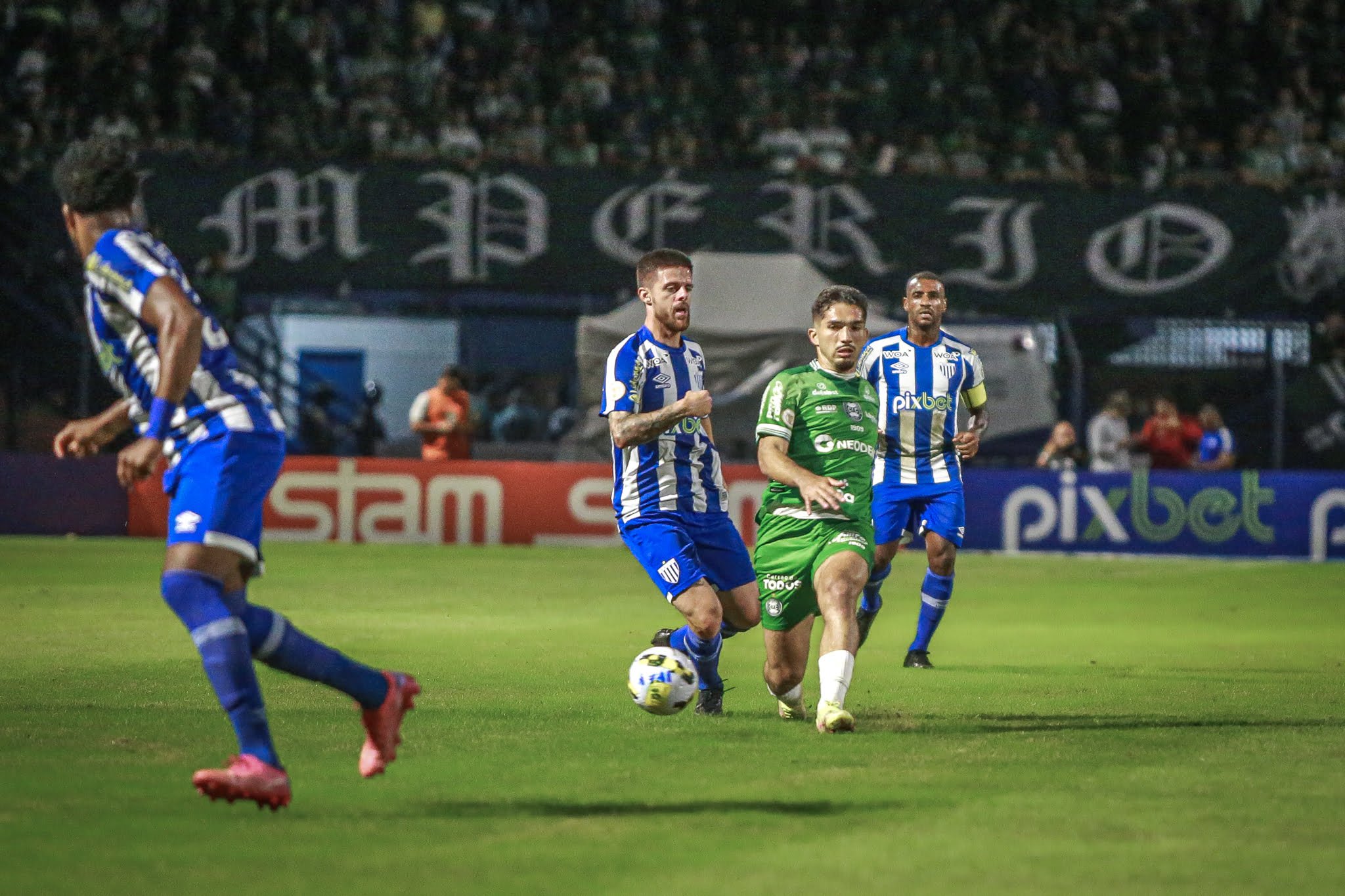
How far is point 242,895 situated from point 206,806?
132 cm

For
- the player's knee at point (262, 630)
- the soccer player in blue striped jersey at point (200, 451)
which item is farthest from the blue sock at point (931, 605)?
the player's knee at point (262, 630)

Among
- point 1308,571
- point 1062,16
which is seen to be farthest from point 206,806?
point 1062,16

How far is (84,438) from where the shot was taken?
6043 mm

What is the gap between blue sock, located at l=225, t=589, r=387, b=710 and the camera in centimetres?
609

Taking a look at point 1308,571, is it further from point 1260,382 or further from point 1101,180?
point 1101,180

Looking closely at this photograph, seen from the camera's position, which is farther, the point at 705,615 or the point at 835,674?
the point at 705,615

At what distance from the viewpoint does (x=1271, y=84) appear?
90.3 ft

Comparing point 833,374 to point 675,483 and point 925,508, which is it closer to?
point 675,483

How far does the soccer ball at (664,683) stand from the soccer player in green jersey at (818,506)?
16.1 inches

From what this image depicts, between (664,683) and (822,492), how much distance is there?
108 centimetres

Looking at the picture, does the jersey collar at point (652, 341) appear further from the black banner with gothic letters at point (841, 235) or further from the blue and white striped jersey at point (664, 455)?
the black banner with gothic letters at point (841, 235)

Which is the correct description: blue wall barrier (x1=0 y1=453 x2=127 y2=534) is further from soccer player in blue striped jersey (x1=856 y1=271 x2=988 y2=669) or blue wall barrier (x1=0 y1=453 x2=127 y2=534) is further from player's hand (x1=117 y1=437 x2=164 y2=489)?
player's hand (x1=117 y1=437 x2=164 y2=489)

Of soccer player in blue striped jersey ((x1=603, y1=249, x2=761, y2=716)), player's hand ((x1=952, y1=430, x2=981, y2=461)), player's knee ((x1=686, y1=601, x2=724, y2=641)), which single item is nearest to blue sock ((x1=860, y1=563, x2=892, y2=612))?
player's hand ((x1=952, y1=430, x2=981, y2=461))

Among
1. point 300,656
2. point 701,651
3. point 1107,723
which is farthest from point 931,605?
point 300,656
